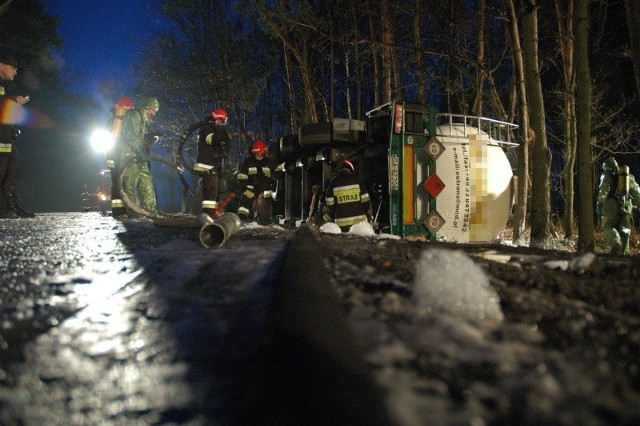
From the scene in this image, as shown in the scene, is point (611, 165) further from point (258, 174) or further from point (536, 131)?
point (258, 174)

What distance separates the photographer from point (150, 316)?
1.43 meters

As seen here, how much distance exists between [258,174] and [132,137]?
274 centimetres

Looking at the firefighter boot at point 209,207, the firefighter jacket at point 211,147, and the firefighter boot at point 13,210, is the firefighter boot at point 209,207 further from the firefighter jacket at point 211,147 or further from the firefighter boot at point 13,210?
the firefighter boot at point 13,210

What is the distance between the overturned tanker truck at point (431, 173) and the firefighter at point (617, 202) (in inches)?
81.6

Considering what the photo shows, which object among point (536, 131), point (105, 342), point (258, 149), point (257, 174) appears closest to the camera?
point (105, 342)

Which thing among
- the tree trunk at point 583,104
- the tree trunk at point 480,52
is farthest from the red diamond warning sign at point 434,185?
the tree trunk at point 480,52

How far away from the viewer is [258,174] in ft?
32.2

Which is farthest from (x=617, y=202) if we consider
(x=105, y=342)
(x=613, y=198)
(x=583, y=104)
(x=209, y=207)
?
→ (x=105, y=342)

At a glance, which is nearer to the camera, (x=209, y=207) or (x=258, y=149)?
(x=209, y=207)

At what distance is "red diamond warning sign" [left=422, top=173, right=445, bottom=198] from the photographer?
6.33m

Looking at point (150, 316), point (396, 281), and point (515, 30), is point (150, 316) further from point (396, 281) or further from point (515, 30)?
point (515, 30)

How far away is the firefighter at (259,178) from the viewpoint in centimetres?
970

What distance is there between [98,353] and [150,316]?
0.31 meters

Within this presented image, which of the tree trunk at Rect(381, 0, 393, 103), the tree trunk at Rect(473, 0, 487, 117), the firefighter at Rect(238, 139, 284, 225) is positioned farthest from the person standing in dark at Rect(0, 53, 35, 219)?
the tree trunk at Rect(473, 0, 487, 117)
